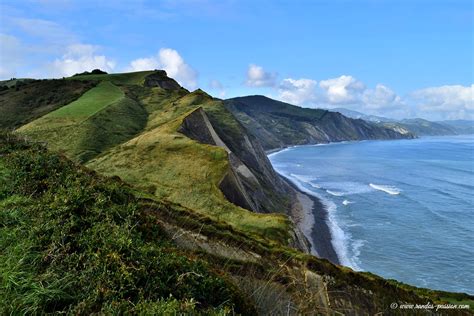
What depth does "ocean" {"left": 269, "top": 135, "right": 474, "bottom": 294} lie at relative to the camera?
4750 centimetres

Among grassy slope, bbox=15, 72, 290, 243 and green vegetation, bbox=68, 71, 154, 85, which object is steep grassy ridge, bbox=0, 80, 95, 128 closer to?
grassy slope, bbox=15, 72, 290, 243

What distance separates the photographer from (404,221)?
2653 inches

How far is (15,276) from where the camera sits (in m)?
7.73

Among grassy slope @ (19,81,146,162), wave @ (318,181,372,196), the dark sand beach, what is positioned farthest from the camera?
wave @ (318,181,372,196)

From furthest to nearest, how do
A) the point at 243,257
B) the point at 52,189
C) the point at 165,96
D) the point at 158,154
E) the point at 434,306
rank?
the point at 165,96 < the point at 158,154 < the point at 434,306 < the point at 243,257 < the point at 52,189

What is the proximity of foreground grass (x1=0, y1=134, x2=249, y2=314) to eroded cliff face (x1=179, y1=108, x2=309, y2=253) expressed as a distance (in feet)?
71.3

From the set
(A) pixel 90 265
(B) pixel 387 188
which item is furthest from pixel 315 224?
A: (A) pixel 90 265

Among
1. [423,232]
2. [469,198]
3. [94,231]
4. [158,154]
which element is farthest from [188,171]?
[469,198]

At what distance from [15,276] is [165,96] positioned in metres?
90.0

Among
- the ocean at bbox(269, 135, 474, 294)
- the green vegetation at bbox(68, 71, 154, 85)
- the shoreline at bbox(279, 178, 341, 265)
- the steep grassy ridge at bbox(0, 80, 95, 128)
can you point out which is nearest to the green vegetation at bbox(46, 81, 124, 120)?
the steep grassy ridge at bbox(0, 80, 95, 128)

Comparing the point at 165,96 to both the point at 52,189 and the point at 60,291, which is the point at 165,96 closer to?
the point at 52,189

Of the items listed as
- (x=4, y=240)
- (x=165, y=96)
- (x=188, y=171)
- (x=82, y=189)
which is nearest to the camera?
(x=4, y=240)

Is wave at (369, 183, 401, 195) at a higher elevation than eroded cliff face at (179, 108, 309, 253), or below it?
below

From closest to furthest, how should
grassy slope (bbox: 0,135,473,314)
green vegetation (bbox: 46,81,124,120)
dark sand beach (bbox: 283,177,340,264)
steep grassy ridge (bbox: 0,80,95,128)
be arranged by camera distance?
grassy slope (bbox: 0,135,473,314) < dark sand beach (bbox: 283,177,340,264) < green vegetation (bbox: 46,81,124,120) < steep grassy ridge (bbox: 0,80,95,128)
